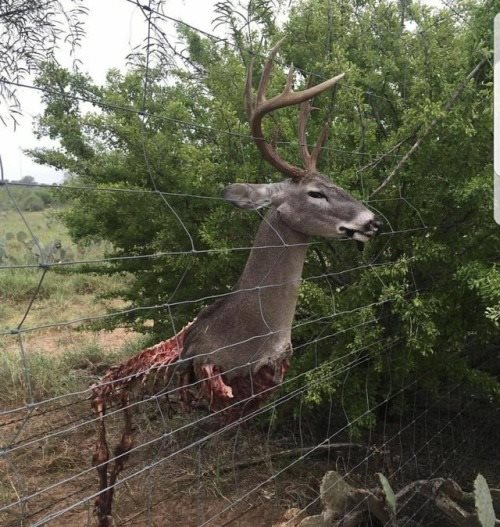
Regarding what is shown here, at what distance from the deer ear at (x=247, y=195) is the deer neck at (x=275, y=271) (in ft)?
0.28

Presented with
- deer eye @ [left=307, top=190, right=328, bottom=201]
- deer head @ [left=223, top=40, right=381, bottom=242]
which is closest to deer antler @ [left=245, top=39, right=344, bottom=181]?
deer head @ [left=223, top=40, right=381, bottom=242]

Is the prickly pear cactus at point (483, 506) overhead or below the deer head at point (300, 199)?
below

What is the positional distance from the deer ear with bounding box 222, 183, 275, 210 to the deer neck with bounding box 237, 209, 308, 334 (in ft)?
0.28

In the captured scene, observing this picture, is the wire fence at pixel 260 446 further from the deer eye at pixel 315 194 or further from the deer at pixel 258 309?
the deer eye at pixel 315 194

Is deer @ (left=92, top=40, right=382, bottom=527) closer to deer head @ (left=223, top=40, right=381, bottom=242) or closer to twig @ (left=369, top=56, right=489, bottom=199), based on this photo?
deer head @ (left=223, top=40, right=381, bottom=242)

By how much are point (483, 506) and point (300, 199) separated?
1.39 meters

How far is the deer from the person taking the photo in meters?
2.50

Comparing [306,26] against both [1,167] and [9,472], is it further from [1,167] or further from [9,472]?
[9,472]

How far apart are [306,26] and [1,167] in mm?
2765

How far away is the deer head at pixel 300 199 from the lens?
2.59m

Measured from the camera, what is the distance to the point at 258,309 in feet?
8.32

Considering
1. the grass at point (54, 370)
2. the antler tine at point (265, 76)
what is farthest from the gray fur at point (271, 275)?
the grass at point (54, 370)

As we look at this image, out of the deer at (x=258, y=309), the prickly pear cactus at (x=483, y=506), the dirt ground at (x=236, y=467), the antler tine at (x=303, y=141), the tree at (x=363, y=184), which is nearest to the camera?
the prickly pear cactus at (x=483, y=506)

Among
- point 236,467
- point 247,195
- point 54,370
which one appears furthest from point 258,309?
point 54,370
